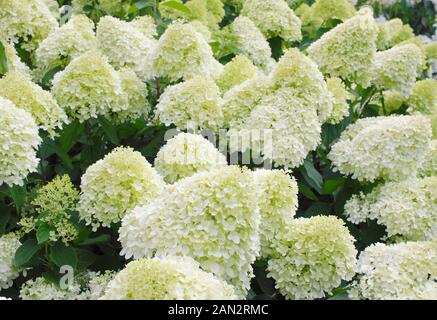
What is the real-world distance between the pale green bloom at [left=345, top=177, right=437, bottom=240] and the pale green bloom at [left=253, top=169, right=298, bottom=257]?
522mm

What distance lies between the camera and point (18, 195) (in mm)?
2129

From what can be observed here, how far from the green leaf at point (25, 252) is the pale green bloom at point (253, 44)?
1964 millimetres

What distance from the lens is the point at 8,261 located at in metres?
2.09

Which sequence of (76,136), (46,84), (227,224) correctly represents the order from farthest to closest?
(46,84), (76,136), (227,224)

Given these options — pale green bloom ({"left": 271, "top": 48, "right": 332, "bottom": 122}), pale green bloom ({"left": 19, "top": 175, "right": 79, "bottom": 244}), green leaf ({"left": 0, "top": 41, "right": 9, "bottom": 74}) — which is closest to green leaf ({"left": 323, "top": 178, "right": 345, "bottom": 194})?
pale green bloom ({"left": 271, "top": 48, "right": 332, "bottom": 122})

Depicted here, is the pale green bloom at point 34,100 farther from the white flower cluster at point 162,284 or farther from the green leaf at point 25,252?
the white flower cluster at point 162,284

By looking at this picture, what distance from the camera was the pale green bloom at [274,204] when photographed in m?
2.02

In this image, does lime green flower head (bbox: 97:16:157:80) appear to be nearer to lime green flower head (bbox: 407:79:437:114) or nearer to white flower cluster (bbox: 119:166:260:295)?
white flower cluster (bbox: 119:166:260:295)

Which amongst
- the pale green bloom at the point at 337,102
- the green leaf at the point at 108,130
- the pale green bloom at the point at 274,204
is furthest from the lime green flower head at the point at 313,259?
the pale green bloom at the point at 337,102

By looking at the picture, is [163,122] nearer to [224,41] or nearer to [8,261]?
[8,261]

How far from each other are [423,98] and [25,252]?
2205mm

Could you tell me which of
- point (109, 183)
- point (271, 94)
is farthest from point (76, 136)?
point (271, 94)

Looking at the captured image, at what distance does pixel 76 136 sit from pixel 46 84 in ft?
1.34

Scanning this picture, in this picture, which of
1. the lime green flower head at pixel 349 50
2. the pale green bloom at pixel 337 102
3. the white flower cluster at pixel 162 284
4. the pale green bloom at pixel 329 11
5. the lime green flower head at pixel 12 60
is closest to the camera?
the white flower cluster at pixel 162 284
